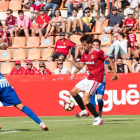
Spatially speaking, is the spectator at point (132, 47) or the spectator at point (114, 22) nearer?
the spectator at point (132, 47)

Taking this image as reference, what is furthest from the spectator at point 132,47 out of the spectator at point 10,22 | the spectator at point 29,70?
the spectator at point 10,22

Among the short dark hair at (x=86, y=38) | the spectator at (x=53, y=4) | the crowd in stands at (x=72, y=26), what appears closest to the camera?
the short dark hair at (x=86, y=38)

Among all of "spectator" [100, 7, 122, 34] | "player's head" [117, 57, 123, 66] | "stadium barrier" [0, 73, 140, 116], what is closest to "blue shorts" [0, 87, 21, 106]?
"stadium barrier" [0, 73, 140, 116]

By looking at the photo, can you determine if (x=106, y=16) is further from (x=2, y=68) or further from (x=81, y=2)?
(x=2, y=68)

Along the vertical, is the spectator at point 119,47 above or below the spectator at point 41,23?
below

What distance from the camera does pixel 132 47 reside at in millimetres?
16188

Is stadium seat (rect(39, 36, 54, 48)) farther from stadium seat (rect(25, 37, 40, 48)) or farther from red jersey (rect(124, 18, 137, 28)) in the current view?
red jersey (rect(124, 18, 137, 28))

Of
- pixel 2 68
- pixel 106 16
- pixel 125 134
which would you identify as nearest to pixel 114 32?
pixel 106 16

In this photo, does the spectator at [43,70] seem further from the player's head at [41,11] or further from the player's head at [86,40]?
the player's head at [86,40]

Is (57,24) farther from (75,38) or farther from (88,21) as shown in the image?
(88,21)

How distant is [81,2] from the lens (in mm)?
18531

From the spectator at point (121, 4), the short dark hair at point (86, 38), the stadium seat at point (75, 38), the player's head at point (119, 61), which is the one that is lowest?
the player's head at point (119, 61)

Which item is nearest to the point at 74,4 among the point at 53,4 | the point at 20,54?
the point at 53,4

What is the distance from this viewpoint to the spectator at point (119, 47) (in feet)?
51.5
